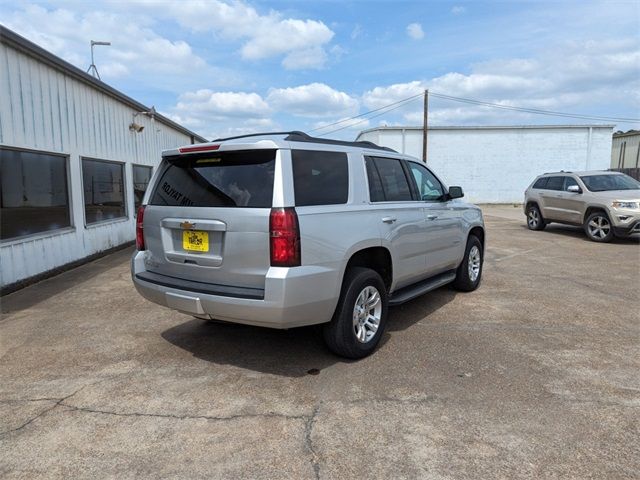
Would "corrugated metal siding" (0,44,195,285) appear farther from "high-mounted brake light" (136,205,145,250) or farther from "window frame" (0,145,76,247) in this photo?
"high-mounted brake light" (136,205,145,250)

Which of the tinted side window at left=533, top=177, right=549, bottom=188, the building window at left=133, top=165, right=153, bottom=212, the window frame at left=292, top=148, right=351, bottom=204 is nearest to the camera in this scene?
the window frame at left=292, top=148, right=351, bottom=204

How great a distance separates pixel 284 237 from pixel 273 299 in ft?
1.50

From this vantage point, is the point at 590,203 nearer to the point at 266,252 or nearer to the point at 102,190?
the point at 266,252

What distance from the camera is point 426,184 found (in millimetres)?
5426

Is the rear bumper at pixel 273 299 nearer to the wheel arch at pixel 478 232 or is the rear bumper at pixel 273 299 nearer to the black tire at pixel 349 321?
the black tire at pixel 349 321

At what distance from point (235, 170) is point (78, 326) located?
2.94 metres

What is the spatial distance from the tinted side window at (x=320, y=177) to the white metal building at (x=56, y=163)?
5268 mm

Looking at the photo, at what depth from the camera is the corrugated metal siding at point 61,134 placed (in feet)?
22.1

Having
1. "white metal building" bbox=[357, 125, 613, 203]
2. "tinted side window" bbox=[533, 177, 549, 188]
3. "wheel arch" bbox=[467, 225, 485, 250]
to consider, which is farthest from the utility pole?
"wheel arch" bbox=[467, 225, 485, 250]

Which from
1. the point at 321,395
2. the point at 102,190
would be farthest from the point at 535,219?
the point at 321,395

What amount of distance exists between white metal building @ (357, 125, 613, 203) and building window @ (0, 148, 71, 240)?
69.8 ft

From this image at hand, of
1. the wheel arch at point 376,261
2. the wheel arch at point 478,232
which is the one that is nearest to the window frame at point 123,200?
the wheel arch at point 376,261

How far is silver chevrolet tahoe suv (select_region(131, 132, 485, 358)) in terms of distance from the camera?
338 centimetres

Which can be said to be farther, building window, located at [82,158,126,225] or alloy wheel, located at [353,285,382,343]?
building window, located at [82,158,126,225]
